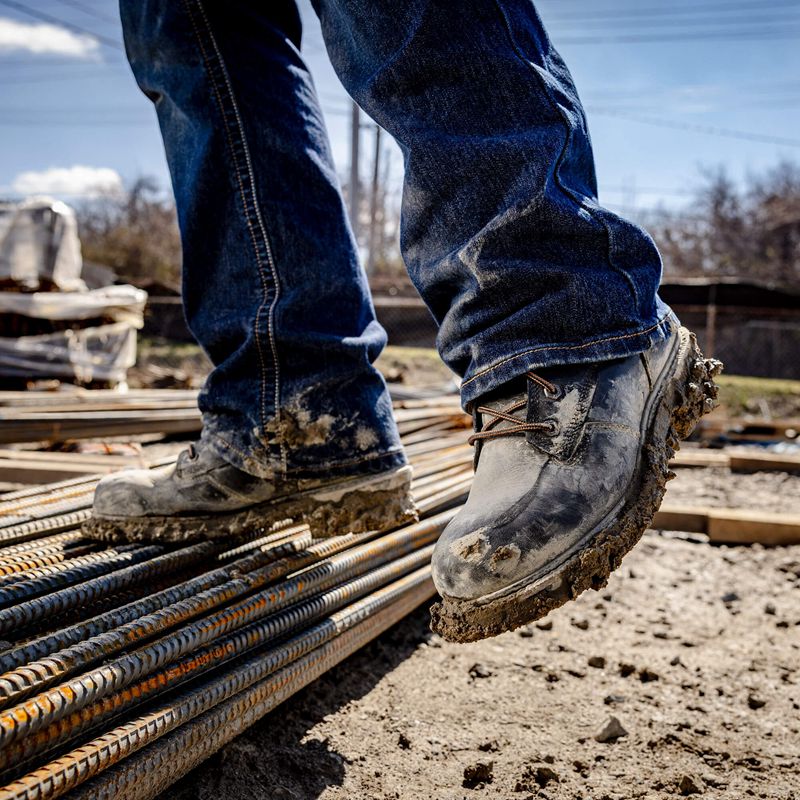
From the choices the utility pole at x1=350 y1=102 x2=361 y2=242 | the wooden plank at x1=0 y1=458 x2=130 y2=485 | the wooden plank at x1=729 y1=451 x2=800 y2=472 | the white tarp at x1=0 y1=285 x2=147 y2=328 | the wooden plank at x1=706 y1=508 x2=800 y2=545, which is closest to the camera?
the wooden plank at x1=706 y1=508 x2=800 y2=545

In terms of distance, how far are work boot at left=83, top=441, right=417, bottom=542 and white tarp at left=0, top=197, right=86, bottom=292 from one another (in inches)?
239

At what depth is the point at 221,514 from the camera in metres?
1.50

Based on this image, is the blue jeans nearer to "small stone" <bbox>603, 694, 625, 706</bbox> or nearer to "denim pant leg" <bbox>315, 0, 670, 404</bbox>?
"denim pant leg" <bbox>315, 0, 670, 404</bbox>

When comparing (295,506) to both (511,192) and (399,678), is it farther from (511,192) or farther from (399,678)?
(511,192)

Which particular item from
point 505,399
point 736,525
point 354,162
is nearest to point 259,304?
point 505,399

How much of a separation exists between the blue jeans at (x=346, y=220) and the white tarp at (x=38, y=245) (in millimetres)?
5944

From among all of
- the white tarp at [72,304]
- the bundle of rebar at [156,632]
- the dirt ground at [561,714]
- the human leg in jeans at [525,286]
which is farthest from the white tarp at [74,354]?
the human leg in jeans at [525,286]

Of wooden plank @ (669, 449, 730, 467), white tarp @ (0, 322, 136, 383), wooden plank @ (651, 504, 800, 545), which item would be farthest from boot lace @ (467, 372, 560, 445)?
white tarp @ (0, 322, 136, 383)

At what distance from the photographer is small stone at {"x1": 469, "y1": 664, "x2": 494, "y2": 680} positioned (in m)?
1.52

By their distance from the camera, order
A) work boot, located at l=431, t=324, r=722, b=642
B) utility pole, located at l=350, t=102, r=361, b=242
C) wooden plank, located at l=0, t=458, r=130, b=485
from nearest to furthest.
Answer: work boot, located at l=431, t=324, r=722, b=642 → wooden plank, located at l=0, t=458, r=130, b=485 → utility pole, located at l=350, t=102, r=361, b=242

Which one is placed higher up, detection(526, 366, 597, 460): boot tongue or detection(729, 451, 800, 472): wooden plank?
detection(526, 366, 597, 460): boot tongue

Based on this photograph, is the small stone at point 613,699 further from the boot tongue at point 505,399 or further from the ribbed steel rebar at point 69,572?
the ribbed steel rebar at point 69,572

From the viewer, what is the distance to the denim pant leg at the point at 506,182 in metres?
1.12

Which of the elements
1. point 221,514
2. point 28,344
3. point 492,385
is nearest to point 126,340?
point 28,344
